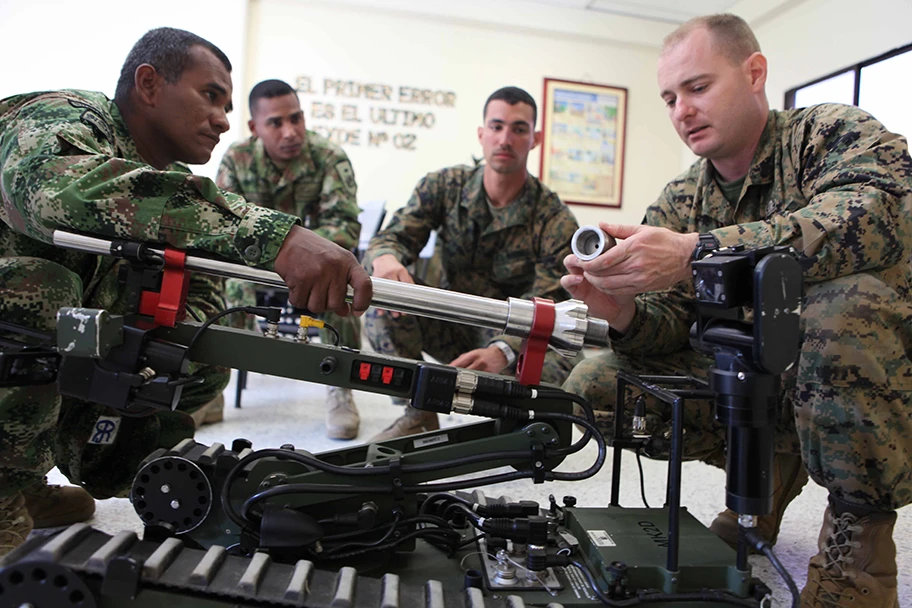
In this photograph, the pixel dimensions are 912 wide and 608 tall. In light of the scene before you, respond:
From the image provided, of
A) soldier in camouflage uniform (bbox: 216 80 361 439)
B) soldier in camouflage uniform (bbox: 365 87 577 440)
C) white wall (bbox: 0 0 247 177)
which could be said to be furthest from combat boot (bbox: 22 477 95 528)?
white wall (bbox: 0 0 247 177)

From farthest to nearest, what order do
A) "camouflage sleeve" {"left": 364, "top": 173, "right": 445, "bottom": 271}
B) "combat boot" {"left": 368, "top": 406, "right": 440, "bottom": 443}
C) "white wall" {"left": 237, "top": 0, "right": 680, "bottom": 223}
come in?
"white wall" {"left": 237, "top": 0, "right": 680, "bottom": 223} < "camouflage sleeve" {"left": 364, "top": 173, "right": 445, "bottom": 271} < "combat boot" {"left": 368, "top": 406, "right": 440, "bottom": 443}

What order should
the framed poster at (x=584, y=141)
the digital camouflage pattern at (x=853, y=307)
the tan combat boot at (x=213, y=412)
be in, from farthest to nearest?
1. the framed poster at (x=584, y=141)
2. the tan combat boot at (x=213, y=412)
3. the digital camouflage pattern at (x=853, y=307)

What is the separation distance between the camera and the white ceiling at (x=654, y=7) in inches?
185

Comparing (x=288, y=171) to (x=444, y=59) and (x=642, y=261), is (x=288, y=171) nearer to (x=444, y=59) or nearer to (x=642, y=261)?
(x=642, y=261)

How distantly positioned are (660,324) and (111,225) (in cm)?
109

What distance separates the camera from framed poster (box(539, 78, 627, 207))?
5.06 m

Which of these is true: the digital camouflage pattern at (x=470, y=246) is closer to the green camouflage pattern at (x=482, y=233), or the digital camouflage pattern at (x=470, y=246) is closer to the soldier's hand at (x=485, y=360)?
the green camouflage pattern at (x=482, y=233)

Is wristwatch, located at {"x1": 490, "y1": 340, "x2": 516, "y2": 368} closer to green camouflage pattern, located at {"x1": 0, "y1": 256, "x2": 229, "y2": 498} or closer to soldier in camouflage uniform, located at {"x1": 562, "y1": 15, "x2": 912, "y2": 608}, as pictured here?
soldier in camouflage uniform, located at {"x1": 562, "y1": 15, "x2": 912, "y2": 608}

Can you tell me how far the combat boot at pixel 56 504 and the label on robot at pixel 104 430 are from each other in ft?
0.69

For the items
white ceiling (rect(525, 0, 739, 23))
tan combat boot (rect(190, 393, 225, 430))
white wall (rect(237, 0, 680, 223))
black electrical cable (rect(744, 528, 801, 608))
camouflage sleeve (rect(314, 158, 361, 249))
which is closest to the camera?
black electrical cable (rect(744, 528, 801, 608))

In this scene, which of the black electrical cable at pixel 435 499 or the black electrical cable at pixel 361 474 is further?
the black electrical cable at pixel 435 499

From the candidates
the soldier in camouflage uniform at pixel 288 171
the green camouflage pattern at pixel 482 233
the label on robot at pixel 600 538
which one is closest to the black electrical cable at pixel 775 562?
the label on robot at pixel 600 538

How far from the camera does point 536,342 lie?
0.96 metres

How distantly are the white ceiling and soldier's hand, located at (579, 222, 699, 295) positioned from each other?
4329mm
